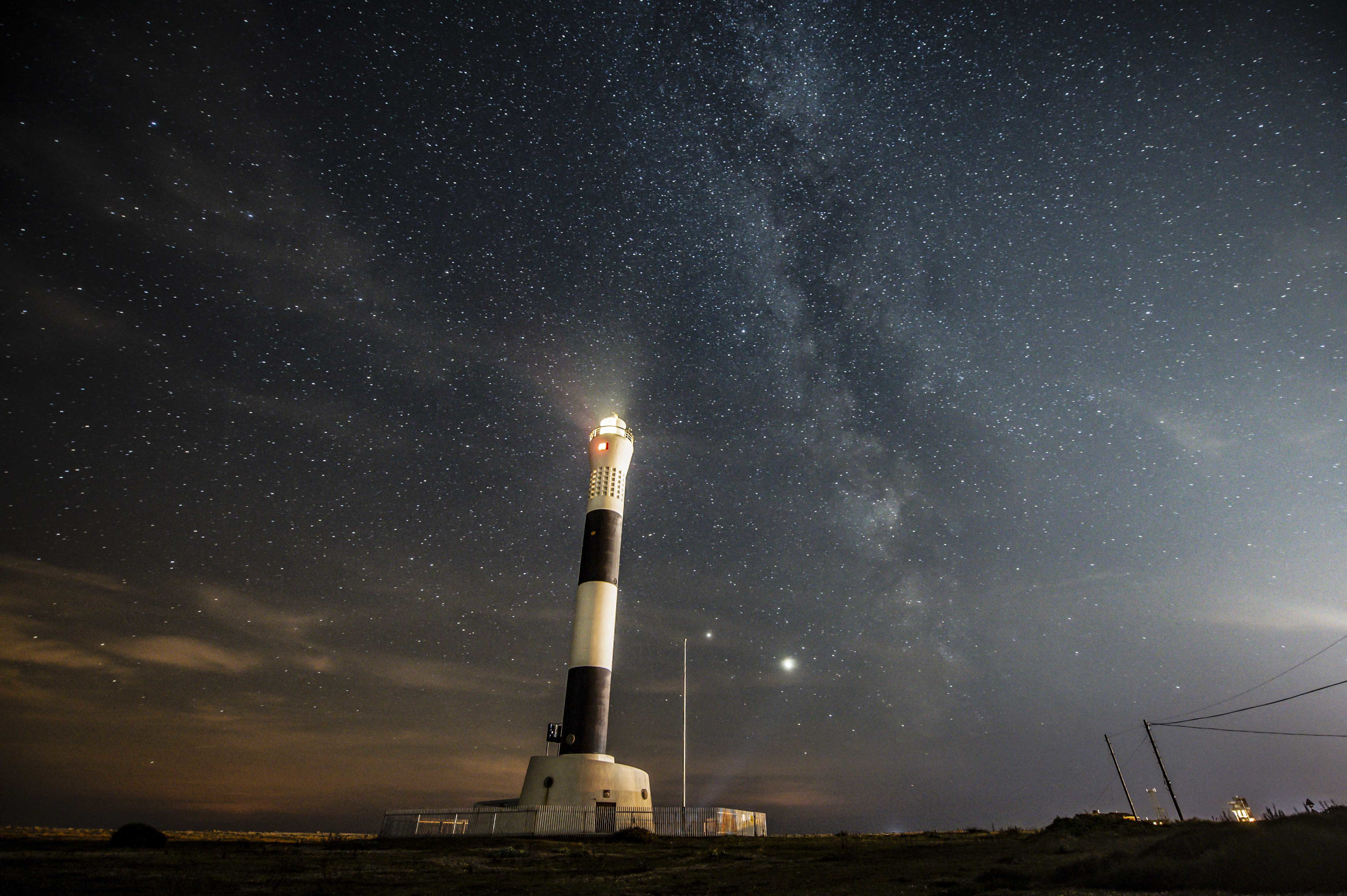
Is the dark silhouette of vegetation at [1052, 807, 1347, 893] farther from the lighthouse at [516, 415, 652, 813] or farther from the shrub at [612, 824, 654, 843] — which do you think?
the lighthouse at [516, 415, 652, 813]

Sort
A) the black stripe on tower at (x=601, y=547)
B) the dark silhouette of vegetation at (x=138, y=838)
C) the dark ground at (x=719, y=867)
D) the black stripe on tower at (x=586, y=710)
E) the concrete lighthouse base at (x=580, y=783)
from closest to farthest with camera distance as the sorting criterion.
→ 1. the dark ground at (x=719, y=867)
2. the dark silhouette of vegetation at (x=138, y=838)
3. the concrete lighthouse base at (x=580, y=783)
4. the black stripe on tower at (x=586, y=710)
5. the black stripe on tower at (x=601, y=547)

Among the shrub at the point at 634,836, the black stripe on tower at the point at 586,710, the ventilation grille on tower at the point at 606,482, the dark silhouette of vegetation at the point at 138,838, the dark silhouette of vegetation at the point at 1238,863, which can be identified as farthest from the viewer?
the ventilation grille on tower at the point at 606,482

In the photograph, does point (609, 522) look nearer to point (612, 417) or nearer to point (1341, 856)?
point (612, 417)

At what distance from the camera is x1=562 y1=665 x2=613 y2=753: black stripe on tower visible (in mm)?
37125

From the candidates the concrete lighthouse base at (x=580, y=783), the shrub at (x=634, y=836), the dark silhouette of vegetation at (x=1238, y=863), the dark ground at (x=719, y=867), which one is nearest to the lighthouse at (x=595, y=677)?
the concrete lighthouse base at (x=580, y=783)

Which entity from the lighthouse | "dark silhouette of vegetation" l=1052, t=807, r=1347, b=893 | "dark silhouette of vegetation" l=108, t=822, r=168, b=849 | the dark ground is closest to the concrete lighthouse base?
the lighthouse

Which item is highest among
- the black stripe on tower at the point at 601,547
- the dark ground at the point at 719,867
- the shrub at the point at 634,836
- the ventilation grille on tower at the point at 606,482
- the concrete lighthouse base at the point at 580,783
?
the ventilation grille on tower at the point at 606,482

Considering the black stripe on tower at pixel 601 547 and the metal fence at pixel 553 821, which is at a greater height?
the black stripe on tower at pixel 601 547

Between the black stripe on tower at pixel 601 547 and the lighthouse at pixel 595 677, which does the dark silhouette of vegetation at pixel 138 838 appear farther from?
the black stripe on tower at pixel 601 547

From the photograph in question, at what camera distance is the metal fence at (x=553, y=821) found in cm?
3356

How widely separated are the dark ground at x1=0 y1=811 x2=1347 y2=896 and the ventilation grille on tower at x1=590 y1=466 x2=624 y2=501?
20.0 metres

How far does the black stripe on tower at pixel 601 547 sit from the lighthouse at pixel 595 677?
0.14ft

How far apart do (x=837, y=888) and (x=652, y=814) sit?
23.3m

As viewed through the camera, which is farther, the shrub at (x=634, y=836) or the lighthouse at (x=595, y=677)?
the lighthouse at (x=595, y=677)
